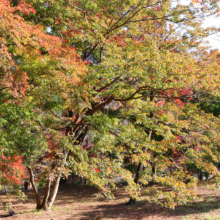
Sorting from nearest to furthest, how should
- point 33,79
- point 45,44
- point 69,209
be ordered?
point 45,44 < point 33,79 < point 69,209

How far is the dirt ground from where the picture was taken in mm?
8320

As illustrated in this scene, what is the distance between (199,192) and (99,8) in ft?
34.8

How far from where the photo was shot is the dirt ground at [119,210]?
8.32 m

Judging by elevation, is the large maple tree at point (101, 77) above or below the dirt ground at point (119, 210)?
above

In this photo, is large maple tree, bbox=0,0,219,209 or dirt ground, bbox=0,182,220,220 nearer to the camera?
large maple tree, bbox=0,0,219,209

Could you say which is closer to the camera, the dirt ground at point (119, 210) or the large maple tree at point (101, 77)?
the large maple tree at point (101, 77)

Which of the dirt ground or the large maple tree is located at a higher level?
the large maple tree

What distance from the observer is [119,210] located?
1034 centimetres

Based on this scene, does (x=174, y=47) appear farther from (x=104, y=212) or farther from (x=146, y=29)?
(x=104, y=212)

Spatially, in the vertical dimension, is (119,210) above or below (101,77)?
below

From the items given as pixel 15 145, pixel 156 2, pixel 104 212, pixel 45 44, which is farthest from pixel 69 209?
pixel 156 2

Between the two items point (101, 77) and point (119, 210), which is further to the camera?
point (119, 210)

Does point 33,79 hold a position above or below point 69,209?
above

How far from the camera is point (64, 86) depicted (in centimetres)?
625
